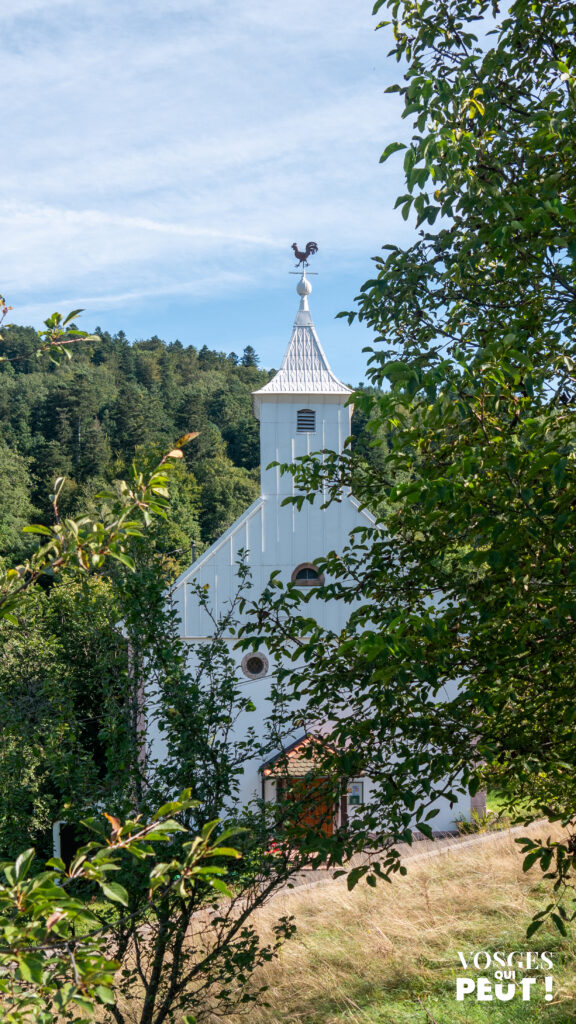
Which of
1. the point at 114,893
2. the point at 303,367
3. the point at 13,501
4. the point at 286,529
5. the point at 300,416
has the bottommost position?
the point at 114,893

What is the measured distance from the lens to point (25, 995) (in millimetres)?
2107

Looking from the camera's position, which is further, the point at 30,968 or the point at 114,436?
the point at 114,436

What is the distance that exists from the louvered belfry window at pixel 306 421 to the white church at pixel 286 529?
0.02 metres

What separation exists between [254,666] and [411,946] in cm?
1181

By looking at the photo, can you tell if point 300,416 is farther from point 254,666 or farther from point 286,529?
point 254,666

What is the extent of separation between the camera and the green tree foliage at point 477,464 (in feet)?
14.4

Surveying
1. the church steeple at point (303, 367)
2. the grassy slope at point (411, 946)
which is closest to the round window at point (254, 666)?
the church steeple at point (303, 367)

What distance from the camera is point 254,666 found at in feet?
64.5

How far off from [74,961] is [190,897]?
351 cm

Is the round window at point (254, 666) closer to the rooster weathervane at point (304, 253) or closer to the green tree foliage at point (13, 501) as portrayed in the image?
the rooster weathervane at point (304, 253)

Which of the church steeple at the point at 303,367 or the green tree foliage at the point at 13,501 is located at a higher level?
the green tree foliage at the point at 13,501

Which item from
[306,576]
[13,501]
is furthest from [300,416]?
A: [13,501]

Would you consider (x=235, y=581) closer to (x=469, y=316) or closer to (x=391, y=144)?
(x=469, y=316)

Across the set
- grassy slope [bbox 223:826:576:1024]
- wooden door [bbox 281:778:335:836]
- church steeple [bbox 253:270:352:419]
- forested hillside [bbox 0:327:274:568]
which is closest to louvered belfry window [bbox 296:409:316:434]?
church steeple [bbox 253:270:352:419]
